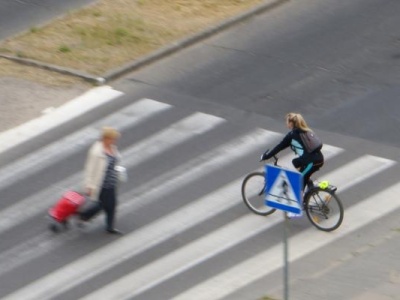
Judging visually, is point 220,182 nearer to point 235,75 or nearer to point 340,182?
point 340,182

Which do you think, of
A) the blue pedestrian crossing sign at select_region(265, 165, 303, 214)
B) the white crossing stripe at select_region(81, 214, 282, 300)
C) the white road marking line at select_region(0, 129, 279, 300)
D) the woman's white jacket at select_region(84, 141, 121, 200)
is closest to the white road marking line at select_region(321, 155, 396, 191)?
the white crossing stripe at select_region(81, 214, 282, 300)

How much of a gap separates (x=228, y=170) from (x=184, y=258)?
2.59 metres

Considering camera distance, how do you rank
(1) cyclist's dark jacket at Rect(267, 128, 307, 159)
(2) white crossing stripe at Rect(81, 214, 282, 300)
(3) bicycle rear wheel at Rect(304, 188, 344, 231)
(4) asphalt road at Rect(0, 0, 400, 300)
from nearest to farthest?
(2) white crossing stripe at Rect(81, 214, 282, 300)
(4) asphalt road at Rect(0, 0, 400, 300)
(3) bicycle rear wheel at Rect(304, 188, 344, 231)
(1) cyclist's dark jacket at Rect(267, 128, 307, 159)

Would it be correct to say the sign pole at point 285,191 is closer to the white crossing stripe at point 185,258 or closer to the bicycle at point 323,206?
the white crossing stripe at point 185,258

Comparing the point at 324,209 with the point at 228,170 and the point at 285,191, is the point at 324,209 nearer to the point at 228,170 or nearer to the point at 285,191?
the point at 228,170

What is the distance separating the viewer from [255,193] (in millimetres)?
17625

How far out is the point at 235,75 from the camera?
21.9 m

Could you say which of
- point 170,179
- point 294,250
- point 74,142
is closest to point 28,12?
point 74,142

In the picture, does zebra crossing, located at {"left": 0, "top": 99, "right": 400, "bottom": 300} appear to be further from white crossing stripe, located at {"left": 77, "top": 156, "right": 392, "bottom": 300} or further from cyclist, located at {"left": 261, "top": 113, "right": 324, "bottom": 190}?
cyclist, located at {"left": 261, "top": 113, "right": 324, "bottom": 190}

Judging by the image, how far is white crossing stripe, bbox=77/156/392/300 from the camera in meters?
15.6

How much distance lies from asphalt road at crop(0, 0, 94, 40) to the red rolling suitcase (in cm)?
743

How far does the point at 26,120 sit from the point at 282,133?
437 centimetres

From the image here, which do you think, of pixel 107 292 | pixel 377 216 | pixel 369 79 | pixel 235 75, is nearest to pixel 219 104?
pixel 235 75

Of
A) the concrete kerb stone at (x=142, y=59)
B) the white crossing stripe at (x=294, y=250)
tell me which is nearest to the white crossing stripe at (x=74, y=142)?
the concrete kerb stone at (x=142, y=59)
